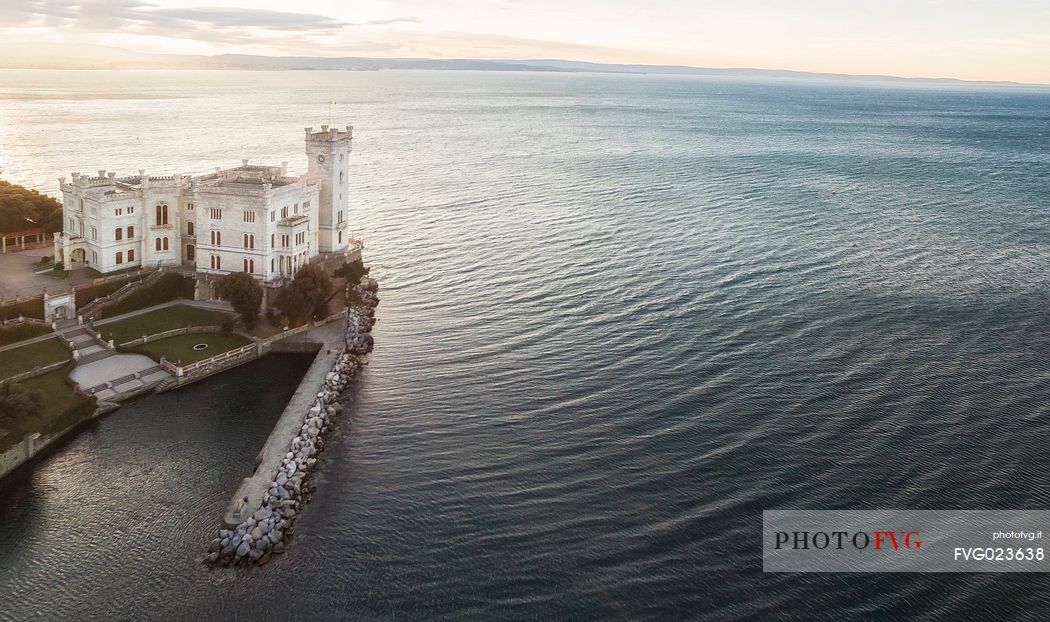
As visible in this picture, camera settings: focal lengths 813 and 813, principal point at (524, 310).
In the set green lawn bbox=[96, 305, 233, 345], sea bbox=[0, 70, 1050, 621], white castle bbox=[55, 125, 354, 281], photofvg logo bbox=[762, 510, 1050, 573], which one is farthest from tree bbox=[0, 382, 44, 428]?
photofvg logo bbox=[762, 510, 1050, 573]

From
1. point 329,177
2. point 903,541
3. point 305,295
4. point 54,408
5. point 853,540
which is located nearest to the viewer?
point 903,541

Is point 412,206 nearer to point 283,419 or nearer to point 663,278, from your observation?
point 663,278

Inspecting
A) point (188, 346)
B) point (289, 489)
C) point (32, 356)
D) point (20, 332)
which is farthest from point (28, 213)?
point (289, 489)

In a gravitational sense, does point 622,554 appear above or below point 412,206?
below

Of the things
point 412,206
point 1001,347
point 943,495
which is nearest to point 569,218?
point 412,206

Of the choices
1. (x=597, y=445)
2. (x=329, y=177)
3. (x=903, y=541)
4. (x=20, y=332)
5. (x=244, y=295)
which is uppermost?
(x=329, y=177)

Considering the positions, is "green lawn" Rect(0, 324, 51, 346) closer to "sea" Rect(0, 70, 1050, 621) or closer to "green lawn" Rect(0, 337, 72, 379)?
"green lawn" Rect(0, 337, 72, 379)

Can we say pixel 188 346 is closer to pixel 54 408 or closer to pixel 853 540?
pixel 54 408
